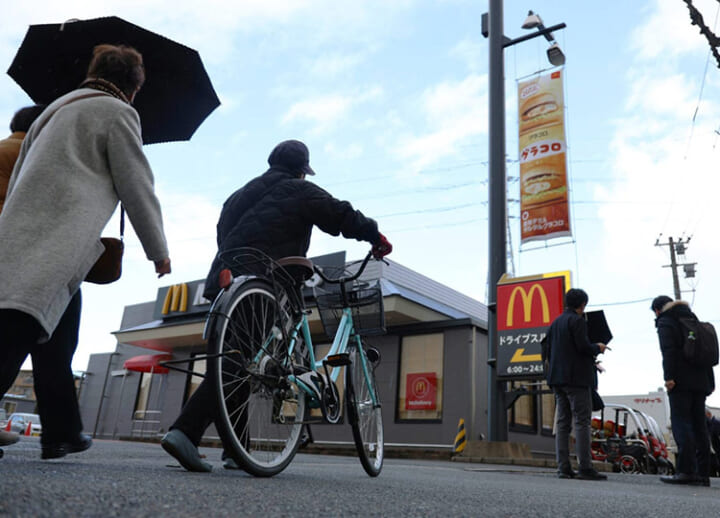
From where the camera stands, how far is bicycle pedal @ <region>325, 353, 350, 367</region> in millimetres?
2750

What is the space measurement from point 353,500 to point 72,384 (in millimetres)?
1483

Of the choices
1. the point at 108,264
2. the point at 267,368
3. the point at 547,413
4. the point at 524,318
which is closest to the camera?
the point at 108,264

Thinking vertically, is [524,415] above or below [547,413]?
below

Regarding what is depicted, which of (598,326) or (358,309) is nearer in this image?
(358,309)

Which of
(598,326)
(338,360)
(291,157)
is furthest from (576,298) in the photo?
(291,157)

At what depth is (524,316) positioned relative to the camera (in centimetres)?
903

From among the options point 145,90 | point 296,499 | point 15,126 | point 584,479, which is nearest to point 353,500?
point 296,499

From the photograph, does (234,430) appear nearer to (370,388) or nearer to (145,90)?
(370,388)

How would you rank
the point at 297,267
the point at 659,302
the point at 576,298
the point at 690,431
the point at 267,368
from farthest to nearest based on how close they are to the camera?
the point at 576,298
the point at 659,302
the point at 690,431
the point at 297,267
the point at 267,368

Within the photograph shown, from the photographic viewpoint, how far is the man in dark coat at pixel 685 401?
456 cm

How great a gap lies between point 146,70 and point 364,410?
9.32 feet

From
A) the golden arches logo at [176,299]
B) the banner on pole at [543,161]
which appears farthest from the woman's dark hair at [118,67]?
the golden arches logo at [176,299]

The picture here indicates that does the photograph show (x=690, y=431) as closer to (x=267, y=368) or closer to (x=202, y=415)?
(x=267, y=368)

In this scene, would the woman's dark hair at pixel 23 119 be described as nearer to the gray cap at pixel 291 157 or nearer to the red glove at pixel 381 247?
the gray cap at pixel 291 157
